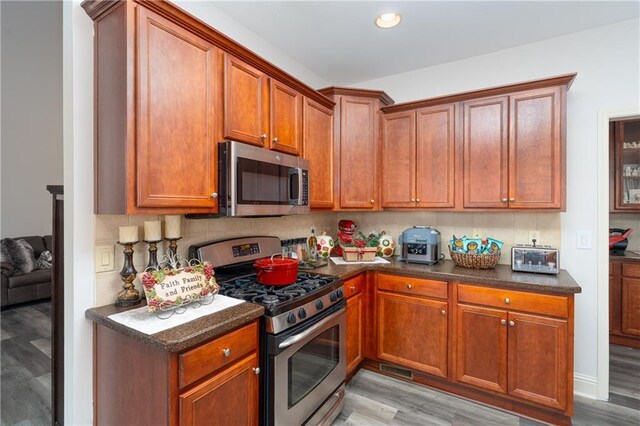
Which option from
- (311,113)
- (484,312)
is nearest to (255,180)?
(311,113)

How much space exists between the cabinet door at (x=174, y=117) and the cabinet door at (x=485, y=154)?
1.94m

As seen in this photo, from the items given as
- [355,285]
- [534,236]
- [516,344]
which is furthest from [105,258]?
[534,236]

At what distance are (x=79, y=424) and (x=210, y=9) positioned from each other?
251cm

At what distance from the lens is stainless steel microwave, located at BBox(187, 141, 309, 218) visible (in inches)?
67.1

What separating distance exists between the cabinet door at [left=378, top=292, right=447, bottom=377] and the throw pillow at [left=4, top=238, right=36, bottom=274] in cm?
491

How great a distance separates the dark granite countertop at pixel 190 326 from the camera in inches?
45.5

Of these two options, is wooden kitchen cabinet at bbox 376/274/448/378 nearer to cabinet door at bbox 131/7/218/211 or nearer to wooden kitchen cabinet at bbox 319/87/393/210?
wooden kitchen cabinet at bbox 319/87/393/210

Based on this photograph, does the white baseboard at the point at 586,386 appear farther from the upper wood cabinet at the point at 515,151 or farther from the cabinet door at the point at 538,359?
the upper wood cabinet at the point at 515,151

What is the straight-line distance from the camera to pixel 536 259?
2.25m

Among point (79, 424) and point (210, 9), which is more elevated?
point (210, 9)

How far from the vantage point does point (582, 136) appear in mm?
2369

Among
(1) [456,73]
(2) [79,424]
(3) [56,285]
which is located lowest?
(2) [79,424]

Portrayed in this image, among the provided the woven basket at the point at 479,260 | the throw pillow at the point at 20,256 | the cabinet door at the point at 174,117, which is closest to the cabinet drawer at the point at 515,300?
the woven basket at the point at 479,260

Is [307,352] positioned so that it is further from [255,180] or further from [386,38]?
[386,38]
